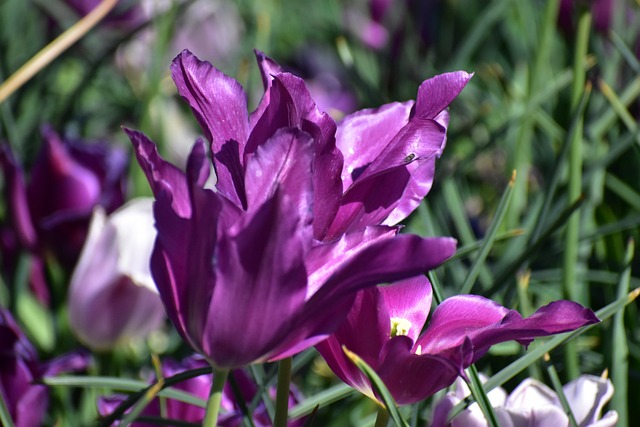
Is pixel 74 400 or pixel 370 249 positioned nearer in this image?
pixel 370 249

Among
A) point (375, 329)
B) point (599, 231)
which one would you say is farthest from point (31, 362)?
point (599, 231)

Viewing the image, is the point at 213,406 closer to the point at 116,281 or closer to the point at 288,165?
the point at 288,165

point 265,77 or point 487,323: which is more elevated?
point 265,77

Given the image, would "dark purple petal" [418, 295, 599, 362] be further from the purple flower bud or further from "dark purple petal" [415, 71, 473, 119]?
the purple flower bud

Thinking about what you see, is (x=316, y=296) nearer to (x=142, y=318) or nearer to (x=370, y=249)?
(x=370, y=249)

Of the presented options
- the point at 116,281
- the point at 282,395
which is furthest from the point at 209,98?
the point at 116,281
